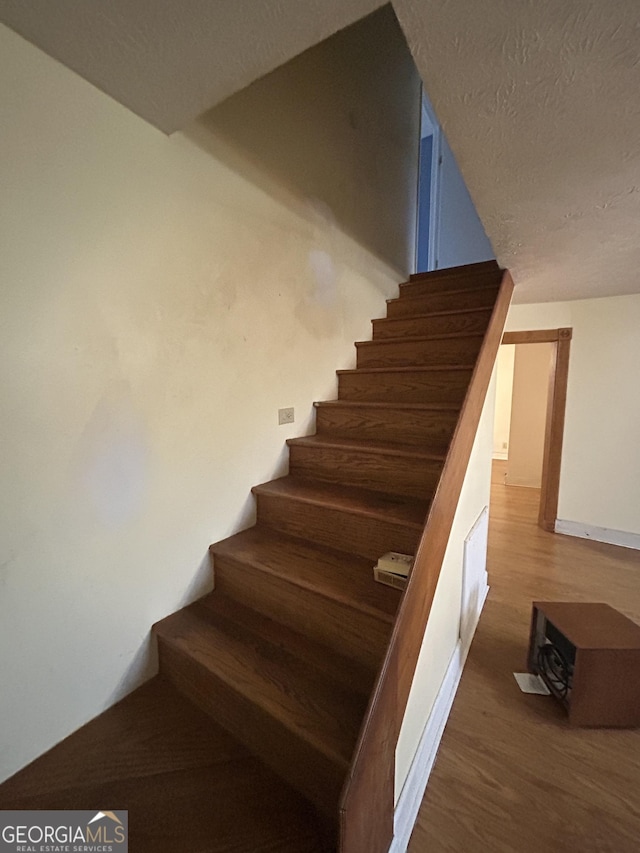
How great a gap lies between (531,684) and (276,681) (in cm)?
125

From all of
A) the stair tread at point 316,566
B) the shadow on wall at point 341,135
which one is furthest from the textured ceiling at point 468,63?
the stair tread at point 316,566

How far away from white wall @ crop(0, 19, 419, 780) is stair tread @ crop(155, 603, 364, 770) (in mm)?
189

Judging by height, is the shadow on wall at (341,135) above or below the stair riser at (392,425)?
above

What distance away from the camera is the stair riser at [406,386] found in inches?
74.1

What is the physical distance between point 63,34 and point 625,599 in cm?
357

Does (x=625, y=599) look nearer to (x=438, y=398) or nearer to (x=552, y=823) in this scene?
A: (x=552, y=823)

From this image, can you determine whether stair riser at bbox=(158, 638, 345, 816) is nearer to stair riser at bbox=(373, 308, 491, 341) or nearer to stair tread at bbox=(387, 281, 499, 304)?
stair riser at bbox=(373, 308, 491, 341)

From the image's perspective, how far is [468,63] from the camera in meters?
0.81

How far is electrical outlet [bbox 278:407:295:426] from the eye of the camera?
6.38ft

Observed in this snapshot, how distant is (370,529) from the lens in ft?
4.87

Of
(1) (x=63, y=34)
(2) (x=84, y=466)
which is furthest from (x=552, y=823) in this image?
(1) (x=63, y=34)

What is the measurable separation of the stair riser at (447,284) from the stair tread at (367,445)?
4.69 feet

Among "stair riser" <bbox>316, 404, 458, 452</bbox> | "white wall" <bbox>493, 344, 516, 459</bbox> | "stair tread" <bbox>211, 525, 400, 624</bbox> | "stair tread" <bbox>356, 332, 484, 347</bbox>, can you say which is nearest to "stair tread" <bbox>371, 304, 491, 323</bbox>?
"stair tread" <bbox>356, 332, 484, 347</bbox>

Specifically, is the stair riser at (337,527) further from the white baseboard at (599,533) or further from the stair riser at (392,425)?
the white baseboard at (599,533)
